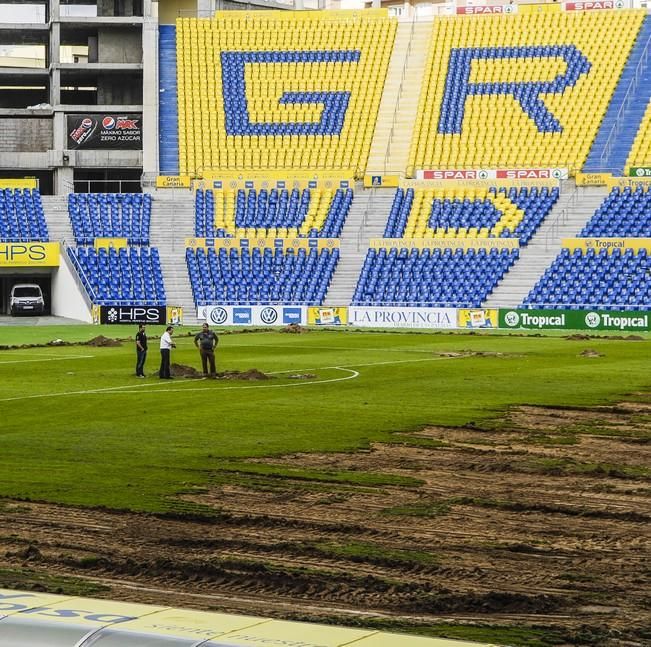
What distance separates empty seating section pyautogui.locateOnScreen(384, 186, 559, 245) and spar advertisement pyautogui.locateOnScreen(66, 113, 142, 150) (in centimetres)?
1869

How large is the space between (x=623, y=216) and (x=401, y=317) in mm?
14505

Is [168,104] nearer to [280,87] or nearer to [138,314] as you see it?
[280,87]

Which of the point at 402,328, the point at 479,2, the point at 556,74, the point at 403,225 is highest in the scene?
the point at 479,2

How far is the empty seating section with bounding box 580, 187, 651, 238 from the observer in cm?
7275

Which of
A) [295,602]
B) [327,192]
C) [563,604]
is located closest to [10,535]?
[295,602]

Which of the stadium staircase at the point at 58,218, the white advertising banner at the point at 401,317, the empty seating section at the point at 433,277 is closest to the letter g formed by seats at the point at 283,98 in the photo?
the stadium staircase at the point at 58,218

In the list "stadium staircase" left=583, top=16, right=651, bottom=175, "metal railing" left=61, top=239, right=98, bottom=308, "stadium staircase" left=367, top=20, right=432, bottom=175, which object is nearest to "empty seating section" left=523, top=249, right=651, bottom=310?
"stadium staircase" left=583, top=16, right=651, bottom=175

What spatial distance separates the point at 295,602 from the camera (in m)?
13.5

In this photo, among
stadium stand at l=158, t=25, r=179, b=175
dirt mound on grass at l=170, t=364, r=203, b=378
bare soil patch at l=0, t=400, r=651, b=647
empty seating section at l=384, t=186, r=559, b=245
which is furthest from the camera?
stadium stand at l=158, t=25, r=179, b=175

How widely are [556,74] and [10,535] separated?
239 ft

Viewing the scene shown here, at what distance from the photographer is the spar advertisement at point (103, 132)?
3354 inches

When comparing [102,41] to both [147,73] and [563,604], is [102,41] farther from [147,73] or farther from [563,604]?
[563,604]

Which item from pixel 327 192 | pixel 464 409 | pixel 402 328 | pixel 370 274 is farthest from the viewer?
pixel 327 192

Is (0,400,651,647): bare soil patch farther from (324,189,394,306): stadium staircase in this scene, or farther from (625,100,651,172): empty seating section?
(625,100,651,172): empty seating section
